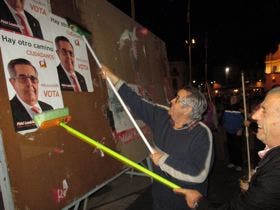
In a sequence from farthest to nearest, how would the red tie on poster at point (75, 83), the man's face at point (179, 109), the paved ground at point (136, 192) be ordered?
the paved ground at point (136, 192) < the red tie on poster at point (75, 83) < the man's face at point (179, 109)

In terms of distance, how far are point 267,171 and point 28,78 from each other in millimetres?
1928

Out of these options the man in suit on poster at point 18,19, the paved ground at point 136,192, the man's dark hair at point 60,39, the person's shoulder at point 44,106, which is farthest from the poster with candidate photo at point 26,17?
the paved ground at point 136,192

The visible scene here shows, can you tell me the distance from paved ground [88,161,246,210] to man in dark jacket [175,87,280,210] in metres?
3.04

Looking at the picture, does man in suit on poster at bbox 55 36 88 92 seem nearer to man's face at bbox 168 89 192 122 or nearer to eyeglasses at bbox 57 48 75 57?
eyeglasses at bbox 57 48 75 57

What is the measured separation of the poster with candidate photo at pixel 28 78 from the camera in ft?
7.56

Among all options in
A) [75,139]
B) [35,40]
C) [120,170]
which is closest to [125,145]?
[120,170]

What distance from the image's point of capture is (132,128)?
14.2ft

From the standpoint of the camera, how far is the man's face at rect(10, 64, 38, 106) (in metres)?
2.38

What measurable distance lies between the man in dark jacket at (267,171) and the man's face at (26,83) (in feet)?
5.57

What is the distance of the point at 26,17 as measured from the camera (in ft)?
8.38

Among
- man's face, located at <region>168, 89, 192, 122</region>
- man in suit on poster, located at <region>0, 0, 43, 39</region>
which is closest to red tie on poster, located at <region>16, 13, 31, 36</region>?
man in suit on poster, located at <region>0, 0, 43, 39</region>

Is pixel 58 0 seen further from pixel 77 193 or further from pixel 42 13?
pixel 77 193

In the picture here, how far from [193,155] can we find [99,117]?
49.0 inches

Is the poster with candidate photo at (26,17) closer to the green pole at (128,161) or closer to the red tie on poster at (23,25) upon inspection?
the red tie on poster at (23,25)
